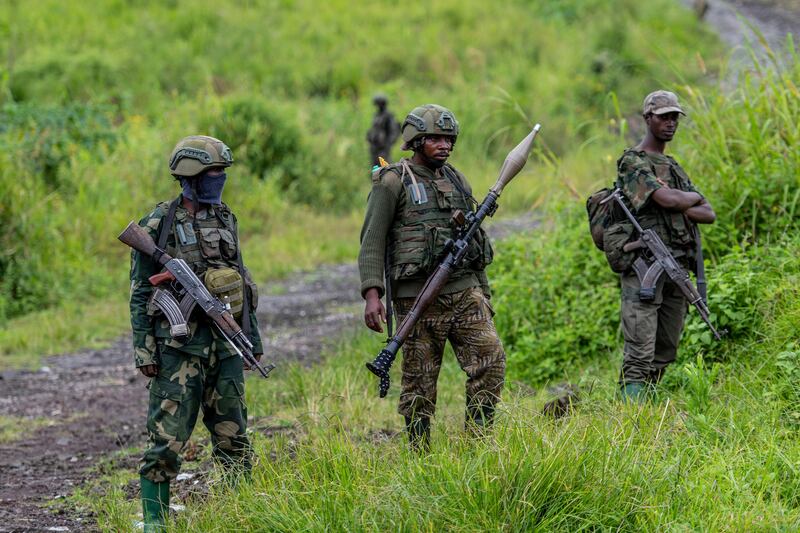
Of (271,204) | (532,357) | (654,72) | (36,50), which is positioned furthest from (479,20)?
(532,357)

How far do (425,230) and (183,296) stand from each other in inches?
43.4

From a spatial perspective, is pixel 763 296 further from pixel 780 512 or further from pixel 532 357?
pixel 780 512

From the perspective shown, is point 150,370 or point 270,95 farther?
point 270,95

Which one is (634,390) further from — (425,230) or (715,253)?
(715,253)

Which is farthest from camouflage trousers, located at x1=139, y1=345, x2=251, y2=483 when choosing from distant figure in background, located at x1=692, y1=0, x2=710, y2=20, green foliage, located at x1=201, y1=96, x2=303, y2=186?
distant figure in background, located at x1=692, y1=0, x2=710, y2=20

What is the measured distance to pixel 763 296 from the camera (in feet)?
19.2

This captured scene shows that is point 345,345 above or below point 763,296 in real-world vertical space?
below

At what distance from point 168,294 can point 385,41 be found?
67.9 feet

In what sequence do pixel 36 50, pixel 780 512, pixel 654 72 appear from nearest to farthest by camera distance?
pixel 780 512
pixel 654 72
pixel 36 50

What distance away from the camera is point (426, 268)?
15.2 ft

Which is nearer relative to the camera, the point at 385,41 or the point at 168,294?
the point at 168,294

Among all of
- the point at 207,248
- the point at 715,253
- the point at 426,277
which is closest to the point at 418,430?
the point at 426,277

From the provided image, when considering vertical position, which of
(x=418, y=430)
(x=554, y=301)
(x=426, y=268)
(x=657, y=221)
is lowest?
(x=418, y=430)

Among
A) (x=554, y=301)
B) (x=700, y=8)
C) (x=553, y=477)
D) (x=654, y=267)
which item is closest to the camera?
(x=553, y=477)
